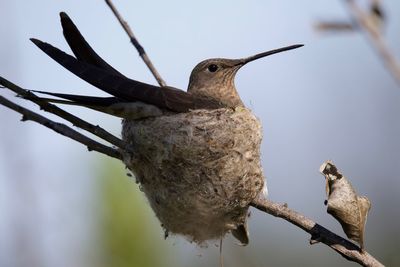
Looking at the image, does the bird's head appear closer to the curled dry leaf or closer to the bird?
the bird

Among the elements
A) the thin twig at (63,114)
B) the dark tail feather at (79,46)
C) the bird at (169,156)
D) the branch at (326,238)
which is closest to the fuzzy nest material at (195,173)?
the bird at (169,156)

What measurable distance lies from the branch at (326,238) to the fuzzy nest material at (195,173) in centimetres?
72

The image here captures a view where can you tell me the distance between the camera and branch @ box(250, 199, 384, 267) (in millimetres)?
2926

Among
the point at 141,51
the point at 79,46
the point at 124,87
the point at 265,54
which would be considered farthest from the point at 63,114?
the point at 265,54

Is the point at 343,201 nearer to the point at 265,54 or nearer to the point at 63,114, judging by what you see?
the point at 63,114

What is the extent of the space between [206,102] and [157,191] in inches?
37.3

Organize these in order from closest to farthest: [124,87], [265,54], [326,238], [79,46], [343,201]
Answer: [343,201] → [326,238] → [79,46] → [124,87] → [265,54]

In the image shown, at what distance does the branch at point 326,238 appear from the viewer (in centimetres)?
293

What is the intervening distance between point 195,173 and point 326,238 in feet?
3.83

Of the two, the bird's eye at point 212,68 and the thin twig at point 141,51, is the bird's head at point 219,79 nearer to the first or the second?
the bird's eye at point 212,68

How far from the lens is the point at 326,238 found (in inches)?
120

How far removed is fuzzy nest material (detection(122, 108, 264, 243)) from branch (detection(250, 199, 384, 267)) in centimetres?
72

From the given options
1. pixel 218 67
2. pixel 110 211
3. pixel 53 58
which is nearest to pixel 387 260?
pixel 218 67

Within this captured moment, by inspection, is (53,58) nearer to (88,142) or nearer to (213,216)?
(88,142)
